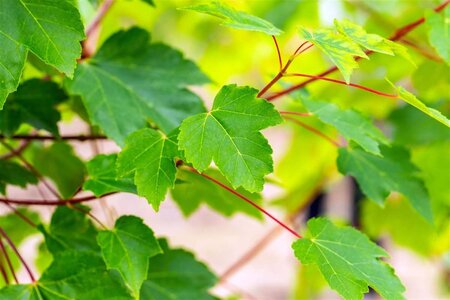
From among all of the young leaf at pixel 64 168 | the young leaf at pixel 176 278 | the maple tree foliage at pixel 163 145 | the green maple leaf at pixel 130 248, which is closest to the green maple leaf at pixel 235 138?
the maple tree foliage at pixel 163 145

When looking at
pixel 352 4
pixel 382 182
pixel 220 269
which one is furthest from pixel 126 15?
pixel 220 269

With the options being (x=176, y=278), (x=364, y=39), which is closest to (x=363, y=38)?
(x=364, y=39)

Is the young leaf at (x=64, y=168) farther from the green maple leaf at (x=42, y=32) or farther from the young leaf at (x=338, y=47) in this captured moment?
the young leaf at (x=338, y=47)

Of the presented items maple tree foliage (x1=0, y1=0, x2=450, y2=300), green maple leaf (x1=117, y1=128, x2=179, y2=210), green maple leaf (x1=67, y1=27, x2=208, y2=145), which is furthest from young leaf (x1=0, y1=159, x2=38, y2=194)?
green maple leaf (x1=117, y1=128, x2=179, y2=210)

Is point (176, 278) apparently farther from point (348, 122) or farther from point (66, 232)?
point (348, 122)

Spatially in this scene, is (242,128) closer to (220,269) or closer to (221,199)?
(221,199)

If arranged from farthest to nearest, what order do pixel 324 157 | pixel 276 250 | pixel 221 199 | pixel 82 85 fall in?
pixel 276 250
pixel 324 157
pixel 221 199
pixel 82 85

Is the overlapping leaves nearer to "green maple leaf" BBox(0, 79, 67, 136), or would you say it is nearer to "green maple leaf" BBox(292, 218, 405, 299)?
"green maple leaf" BBox(292, 218, 405, 299)
